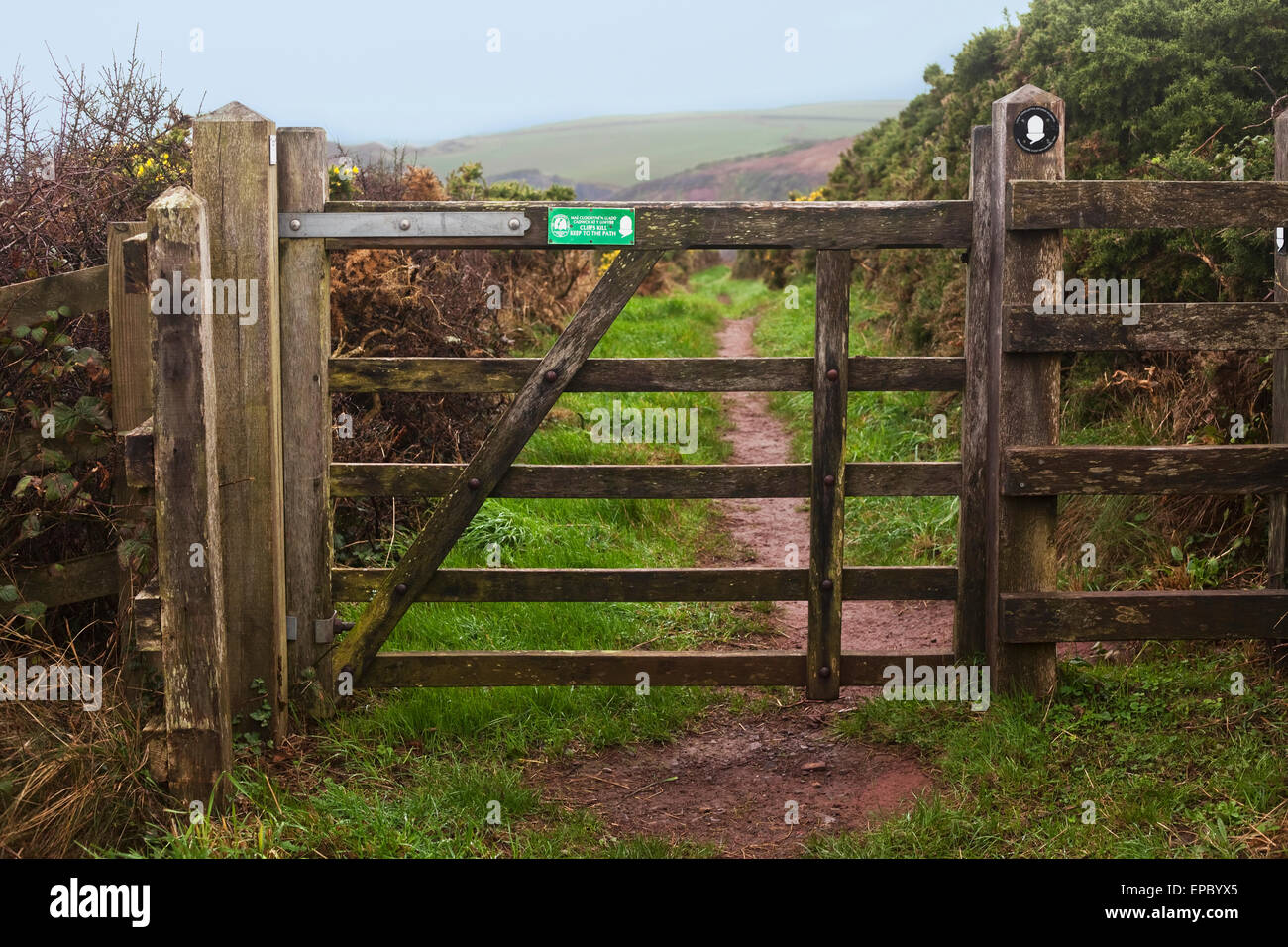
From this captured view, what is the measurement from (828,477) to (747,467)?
363mm

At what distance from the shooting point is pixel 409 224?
478cm

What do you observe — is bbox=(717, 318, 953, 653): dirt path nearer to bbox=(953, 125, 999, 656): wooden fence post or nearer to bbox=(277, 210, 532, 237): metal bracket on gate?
bbox=(953, 125, 999, 656): wooden fence post

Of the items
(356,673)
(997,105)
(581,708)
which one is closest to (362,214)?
(356,673)

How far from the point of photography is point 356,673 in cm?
503

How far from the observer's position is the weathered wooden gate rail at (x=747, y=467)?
4738 millimetres

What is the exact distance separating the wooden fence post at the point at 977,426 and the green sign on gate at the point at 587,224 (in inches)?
60.4

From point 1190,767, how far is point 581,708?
2541 millimetres

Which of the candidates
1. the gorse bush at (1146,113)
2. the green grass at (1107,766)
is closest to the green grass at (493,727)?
the green grass at (1107,766)

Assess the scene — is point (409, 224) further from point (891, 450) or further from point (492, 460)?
point (891, 450)

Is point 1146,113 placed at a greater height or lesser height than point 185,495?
greater

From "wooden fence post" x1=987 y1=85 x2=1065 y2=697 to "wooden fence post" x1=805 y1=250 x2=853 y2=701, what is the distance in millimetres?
661

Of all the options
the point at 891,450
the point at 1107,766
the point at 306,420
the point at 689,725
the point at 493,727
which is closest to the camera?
the point at 1107,766

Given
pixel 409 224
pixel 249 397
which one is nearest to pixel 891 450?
pixel 409 224

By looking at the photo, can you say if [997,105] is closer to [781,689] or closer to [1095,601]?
[1095,601]
